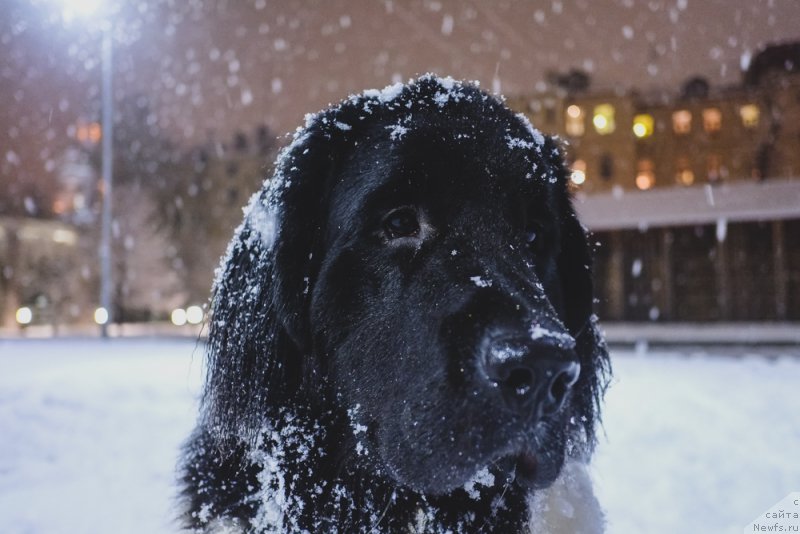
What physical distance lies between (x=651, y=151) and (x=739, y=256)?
65.0ft

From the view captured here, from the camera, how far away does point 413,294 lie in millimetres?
2143

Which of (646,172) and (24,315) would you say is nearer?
(646,172)

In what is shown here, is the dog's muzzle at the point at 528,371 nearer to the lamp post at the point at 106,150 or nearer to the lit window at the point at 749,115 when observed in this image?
the lamp post at the point at 106,150

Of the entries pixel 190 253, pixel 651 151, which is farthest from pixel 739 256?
pixel 190 253

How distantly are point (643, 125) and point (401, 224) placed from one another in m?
41.6

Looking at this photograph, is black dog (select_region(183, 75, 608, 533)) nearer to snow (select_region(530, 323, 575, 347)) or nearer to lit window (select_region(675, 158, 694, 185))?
snow (select_region(530, 323, 575, 347))

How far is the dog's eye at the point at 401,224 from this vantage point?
7.38 ft

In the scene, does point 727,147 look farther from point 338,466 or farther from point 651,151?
point 338,466

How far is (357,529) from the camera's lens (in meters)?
2.33

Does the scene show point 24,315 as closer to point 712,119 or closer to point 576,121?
point 576,121

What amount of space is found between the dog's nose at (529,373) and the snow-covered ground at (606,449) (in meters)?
1.85

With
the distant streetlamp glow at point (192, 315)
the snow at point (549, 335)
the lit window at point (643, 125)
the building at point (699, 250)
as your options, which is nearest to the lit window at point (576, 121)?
the lit window at point (643, 125)

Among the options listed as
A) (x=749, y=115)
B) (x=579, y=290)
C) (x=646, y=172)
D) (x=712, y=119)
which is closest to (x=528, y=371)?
(x=579, y=290)

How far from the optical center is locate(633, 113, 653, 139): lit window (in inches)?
1550
